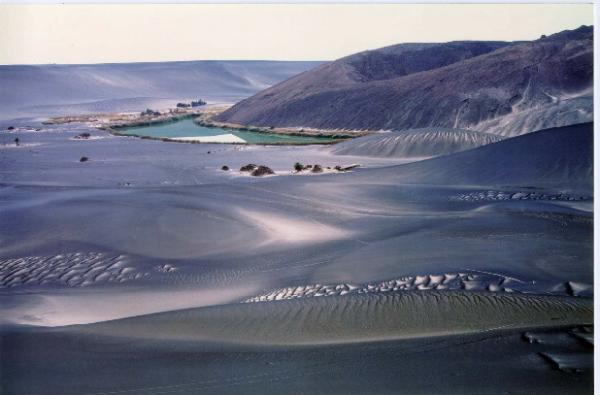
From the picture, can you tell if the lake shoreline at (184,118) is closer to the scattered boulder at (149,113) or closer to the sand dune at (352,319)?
the scattered boulder at (149,113)

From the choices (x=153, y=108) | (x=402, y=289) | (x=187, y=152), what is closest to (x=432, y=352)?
(x=402, y=289)

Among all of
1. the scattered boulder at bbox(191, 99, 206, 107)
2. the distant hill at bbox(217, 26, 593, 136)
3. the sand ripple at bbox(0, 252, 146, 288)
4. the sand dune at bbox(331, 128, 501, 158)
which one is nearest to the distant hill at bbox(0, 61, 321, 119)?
the scattered boulder at bbox(191, 99, 206, 107)

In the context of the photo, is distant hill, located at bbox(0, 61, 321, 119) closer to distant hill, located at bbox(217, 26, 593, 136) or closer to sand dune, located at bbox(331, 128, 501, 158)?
distant hill, located at bbox(217, 26, 593, 136)

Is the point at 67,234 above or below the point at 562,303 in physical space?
above

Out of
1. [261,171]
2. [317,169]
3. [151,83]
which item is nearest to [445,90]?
[317,169]

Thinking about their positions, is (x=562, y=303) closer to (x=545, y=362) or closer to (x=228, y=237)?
(x=545, y=362)
